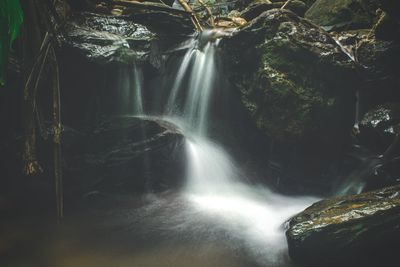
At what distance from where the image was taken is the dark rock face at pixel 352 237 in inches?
154

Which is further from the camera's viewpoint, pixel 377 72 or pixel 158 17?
pixel 158 17

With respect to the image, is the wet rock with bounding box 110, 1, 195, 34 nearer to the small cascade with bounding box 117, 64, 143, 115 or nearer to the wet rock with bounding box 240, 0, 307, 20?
the small cascade with bounding box 117, 64, 143, 115

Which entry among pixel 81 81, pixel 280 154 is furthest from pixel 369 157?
pixel 81 81

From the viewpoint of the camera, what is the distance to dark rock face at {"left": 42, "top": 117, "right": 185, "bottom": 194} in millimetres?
6188

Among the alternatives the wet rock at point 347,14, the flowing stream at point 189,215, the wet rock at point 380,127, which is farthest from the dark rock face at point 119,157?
the wet rock at point 347,14

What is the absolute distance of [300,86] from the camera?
21.2 feet

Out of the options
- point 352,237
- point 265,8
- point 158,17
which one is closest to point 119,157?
point 158,17

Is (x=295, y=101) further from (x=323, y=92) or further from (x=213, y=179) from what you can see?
(x=213, y=179)

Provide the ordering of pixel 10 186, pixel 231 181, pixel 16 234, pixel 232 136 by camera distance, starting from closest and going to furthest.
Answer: pixel 16 234
pixel 10 186
pixel 231 181
pixel 232 136

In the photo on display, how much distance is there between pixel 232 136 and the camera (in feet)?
25.2

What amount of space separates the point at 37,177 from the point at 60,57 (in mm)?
2408

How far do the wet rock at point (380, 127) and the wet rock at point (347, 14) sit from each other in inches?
113

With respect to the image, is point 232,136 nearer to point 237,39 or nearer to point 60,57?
point 237,39

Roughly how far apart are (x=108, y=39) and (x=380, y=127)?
5734mm
